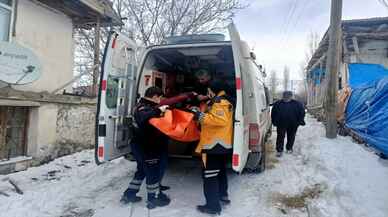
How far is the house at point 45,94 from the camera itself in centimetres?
643

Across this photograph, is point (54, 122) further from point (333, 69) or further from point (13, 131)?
point (333, 69)

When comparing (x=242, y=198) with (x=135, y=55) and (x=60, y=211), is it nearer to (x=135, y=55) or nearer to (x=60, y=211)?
(x=60, y=211)

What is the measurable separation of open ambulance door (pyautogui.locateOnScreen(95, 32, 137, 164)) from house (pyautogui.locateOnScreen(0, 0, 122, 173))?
2667mm

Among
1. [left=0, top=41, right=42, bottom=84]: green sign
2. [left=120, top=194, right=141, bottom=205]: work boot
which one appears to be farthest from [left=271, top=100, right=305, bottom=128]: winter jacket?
[left=0, top=41, right=42, bottom=84]: green sign

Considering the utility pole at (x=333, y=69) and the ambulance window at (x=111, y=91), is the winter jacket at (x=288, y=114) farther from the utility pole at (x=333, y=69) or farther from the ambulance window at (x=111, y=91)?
the ambulance window at (x=111, y=91)

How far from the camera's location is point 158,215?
3.96 m

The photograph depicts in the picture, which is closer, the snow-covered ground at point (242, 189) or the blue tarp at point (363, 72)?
the snow-covered ground at point (242, 189)

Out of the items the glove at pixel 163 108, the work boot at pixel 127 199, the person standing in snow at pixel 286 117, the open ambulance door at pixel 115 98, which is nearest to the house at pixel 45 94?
the open ambulance door at pixel 115 98

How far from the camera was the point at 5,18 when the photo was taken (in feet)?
21.2

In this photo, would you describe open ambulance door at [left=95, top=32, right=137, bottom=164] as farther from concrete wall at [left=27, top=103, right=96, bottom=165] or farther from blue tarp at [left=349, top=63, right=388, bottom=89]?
blue tarp at [left=349, top=63, right=388, bottom=89]

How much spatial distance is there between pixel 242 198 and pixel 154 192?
139cm

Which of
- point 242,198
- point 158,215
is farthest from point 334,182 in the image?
point 158,215

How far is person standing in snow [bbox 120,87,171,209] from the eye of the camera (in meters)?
4.16

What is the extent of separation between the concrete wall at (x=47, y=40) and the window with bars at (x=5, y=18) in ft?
0.56
